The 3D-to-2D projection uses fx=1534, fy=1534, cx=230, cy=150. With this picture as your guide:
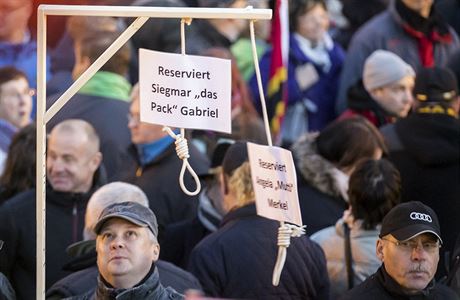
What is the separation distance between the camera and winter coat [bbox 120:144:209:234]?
875 centimetres

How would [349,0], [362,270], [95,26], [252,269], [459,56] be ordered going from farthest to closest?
→ [349,0], [459,56], [95,26], [362,270], [252,269]

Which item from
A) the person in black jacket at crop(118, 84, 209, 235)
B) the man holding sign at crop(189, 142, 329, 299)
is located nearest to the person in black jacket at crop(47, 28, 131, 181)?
the person in black jacket at crop(118, 84, 209, 235)

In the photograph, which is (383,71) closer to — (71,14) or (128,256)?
(128,256)

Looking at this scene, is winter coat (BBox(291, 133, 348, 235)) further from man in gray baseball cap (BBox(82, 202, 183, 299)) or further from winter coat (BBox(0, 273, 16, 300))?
winter coat (BBox(0, 273, 16, 300))

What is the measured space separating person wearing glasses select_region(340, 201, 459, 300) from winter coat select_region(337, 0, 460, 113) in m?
4.32

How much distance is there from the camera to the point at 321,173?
8398 mm

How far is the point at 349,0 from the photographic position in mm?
12805

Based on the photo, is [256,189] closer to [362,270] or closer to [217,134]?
[362,270]

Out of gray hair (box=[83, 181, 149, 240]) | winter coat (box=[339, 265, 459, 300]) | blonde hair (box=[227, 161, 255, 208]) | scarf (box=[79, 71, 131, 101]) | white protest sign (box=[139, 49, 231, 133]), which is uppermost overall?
white protest sign (box=[139, 49, 231, 133])

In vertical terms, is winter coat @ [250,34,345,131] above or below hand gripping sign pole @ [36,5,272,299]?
below

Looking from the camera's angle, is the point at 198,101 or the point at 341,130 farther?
the point at 341,130

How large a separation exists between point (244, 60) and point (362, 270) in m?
4.26

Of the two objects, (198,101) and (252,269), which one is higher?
(198,101)

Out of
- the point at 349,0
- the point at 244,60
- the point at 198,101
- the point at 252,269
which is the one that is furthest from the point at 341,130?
the point at 349,0
